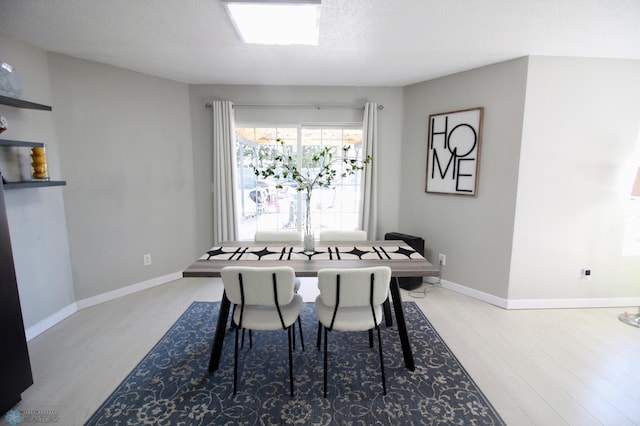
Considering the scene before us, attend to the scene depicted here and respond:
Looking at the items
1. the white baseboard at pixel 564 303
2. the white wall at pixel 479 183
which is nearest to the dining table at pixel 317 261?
the white wall at pixel 479 183

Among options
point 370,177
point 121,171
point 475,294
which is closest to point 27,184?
point 121,171

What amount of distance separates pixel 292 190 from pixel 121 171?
6.44ft

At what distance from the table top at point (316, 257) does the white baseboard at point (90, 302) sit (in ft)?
5.14

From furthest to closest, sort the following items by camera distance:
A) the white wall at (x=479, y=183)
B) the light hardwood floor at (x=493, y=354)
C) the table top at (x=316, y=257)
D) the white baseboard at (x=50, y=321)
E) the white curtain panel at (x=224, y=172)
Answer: the white curtain panel at (x=224, y=172) → the white wall at (x=479, y=183) → the white baseboard at (x=50, y=321) → the table top at (x=316, y=257) → the light hardwood floor at (x=493, y=354)

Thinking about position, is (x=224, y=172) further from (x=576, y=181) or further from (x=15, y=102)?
(x=576, y=181)

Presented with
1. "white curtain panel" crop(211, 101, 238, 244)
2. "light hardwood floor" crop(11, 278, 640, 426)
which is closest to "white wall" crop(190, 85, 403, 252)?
"white curtain panel" crop(211, 101, 238, 244)

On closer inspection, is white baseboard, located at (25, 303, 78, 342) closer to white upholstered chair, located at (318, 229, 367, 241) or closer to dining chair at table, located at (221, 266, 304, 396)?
dining chair at table, located at (221, 266, 304, 396)

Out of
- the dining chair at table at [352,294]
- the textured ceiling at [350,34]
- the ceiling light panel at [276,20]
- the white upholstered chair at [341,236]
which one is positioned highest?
the textured ceiling at [350,34]

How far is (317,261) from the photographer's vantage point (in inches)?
85.6

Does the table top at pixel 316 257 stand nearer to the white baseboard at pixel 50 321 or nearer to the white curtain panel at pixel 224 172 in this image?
the white curtain panel at pixel 224 172

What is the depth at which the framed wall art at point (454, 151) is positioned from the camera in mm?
3104

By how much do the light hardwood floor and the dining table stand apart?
0.63 meters

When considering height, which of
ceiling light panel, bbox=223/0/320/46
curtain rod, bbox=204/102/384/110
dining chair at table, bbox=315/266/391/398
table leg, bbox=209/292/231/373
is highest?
ceiling light panel, bbox=223/0/320/46

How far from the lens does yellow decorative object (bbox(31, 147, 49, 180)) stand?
7.62 ft
